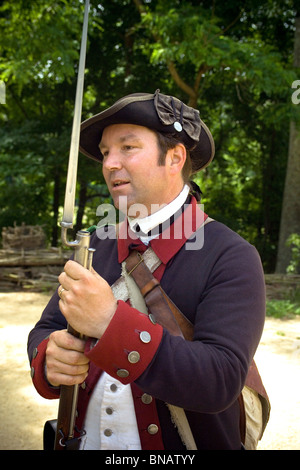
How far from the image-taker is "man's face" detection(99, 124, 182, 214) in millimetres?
1776

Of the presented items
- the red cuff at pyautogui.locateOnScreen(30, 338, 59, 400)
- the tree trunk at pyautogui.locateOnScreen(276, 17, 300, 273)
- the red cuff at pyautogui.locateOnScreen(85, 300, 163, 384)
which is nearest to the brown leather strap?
the red cuff at pyautogui.locateOnScreen(85, 300, 163, 384)

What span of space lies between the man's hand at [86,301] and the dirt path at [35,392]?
2.63 meters

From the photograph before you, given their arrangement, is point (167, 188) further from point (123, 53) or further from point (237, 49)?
point (123, 53)

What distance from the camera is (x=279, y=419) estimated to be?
3973 millimetres

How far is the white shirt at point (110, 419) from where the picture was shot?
5.50ft

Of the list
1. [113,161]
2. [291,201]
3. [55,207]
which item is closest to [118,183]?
[113,161]

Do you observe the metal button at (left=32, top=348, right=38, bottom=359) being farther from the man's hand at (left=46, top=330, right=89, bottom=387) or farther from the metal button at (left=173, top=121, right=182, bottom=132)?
the metal button at (left=173, top=121, right=182, bottom=132)

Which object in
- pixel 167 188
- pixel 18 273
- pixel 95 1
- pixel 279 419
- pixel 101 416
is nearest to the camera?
pixel 101 416

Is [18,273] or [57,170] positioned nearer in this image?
[18,273]

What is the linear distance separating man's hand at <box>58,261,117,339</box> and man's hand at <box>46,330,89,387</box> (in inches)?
3.2

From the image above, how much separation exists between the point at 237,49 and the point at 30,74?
4.37 m

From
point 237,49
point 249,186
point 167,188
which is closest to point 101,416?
point 167,188

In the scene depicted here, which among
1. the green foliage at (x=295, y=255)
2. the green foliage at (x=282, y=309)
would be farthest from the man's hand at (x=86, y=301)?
the green foliage at (x=295, y=255)

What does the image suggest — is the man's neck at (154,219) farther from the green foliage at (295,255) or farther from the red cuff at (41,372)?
the green foliage at (295,255)
